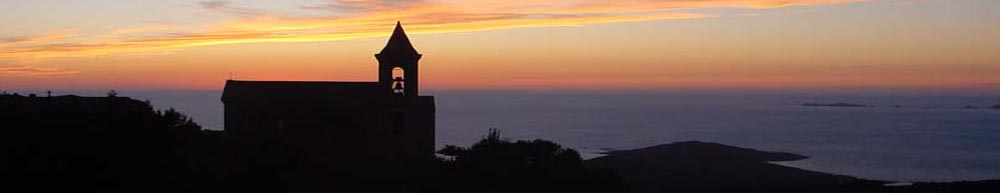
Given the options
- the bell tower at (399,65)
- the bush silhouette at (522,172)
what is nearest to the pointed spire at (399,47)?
the bell tower at (399,65)

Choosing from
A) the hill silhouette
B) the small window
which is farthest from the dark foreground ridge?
the small window

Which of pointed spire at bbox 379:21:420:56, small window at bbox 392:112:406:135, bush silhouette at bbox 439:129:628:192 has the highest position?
pointed spire at bbox 379:21:420:56

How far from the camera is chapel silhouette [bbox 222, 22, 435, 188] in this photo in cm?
3238

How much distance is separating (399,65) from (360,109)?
1.80m

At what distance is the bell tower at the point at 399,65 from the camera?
34.3 metres

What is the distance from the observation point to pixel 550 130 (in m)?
140

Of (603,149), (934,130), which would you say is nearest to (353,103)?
(603,149)

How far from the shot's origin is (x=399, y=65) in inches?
1357

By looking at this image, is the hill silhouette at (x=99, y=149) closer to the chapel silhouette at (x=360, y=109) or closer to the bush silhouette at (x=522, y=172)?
the chapel silhouette at (x=360, y=109)

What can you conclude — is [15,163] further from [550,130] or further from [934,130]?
[934,130]

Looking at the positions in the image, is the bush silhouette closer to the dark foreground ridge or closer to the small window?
the dark foreground ridge

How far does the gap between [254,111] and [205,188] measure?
9.10 metres

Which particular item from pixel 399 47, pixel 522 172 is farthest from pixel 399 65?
pixel 522 172

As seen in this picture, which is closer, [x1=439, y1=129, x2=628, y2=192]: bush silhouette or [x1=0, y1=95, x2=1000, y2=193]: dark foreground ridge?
[x1=0, y1=95, x2=1000, y2=193]: dark foreground ridge
